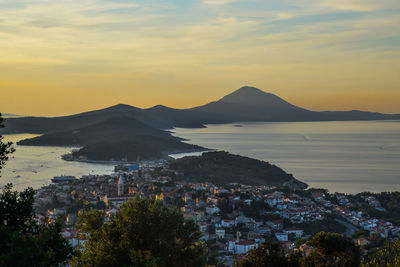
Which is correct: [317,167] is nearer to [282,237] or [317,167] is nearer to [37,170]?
[37,170]

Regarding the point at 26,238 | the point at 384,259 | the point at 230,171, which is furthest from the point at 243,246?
the point at 230,171

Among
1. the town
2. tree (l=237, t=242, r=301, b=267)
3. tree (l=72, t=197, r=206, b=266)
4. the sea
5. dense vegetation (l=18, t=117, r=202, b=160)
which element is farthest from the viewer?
dense vegetation (l=18, t=117, r=202, b=160)

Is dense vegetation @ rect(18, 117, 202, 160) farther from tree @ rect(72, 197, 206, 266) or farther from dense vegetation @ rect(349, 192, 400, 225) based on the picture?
tree @ rect(72, 197, 206, 266)

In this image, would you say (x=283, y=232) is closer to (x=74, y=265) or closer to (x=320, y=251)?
(x=320, y=251)

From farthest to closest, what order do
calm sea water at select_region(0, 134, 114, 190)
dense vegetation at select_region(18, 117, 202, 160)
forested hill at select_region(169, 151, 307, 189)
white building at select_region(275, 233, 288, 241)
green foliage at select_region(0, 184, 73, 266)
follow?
dense vegetation at select_region(18, 117, 202, 160)
forested hill at select_region(169, 151, 307, 189)
calm sea water at select_region(0, 134, 114, 190)
white building at select_region(275, 233, 288, 241)
green foliage at select_region(0, 184, 73, 266)

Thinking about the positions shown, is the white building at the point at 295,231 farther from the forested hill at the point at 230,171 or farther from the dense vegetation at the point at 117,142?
the dense vegetation at the point at 117,142

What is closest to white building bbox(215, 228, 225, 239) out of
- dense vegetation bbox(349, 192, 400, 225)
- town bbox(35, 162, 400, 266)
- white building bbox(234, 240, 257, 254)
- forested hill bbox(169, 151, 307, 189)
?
town bbox(35, 162, 400, 266)
